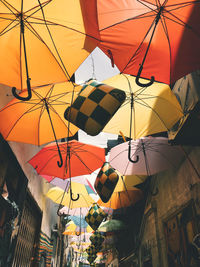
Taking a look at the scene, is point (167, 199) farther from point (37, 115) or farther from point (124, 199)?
point (37, 115)

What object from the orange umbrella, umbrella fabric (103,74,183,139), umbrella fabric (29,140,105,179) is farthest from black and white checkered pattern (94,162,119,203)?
the orange umbrella

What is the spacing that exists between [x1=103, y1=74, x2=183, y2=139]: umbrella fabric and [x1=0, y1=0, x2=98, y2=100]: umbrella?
132 cm

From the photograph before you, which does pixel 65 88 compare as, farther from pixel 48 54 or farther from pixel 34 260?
pixel 34 260

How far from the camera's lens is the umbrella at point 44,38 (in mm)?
2711

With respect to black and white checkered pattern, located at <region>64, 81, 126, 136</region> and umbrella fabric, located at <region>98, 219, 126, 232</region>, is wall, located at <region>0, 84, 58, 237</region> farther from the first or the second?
umbrella fabric, located at <region>98, 219, 126, 232</region>

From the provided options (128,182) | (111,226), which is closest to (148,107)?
(128,182)

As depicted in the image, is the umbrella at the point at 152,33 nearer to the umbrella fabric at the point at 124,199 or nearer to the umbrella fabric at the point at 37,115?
the umbrella fabric at the point at 37,115

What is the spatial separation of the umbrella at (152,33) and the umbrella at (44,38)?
0.29 m

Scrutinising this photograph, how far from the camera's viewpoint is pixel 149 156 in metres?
5.41

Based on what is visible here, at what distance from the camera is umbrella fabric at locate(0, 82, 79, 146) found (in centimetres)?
401

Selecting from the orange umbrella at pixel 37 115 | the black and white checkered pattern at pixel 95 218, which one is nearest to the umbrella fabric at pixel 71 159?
the orange umbrella at pixel 37 115

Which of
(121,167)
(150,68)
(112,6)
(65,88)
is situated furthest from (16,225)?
(112,6)

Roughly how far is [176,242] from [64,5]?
5854 millimetres

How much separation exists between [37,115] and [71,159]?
1648mm
